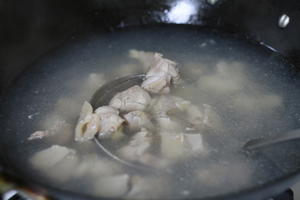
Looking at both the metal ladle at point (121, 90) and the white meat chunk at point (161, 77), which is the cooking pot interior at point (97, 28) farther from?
the white meat chunk at point (161, 77)

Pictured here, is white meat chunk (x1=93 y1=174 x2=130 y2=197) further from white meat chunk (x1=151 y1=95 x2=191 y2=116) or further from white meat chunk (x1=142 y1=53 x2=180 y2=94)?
white meat chunk (x1=142 y1=53 x2=180 y2=94)

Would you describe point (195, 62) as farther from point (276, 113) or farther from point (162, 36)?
point (276, 113)

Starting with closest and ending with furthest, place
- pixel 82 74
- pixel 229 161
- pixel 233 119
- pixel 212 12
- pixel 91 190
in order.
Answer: pixel 91 190
pixel 229 161
pixel 233 119
pixel 82 74
pixel 212 12

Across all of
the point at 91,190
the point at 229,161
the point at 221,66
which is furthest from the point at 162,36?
the point at 91,190

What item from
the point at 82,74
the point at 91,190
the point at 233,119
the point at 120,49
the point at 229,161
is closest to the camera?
the point at 91,190

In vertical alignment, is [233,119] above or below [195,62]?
below

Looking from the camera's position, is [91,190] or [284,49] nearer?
[91,190]
